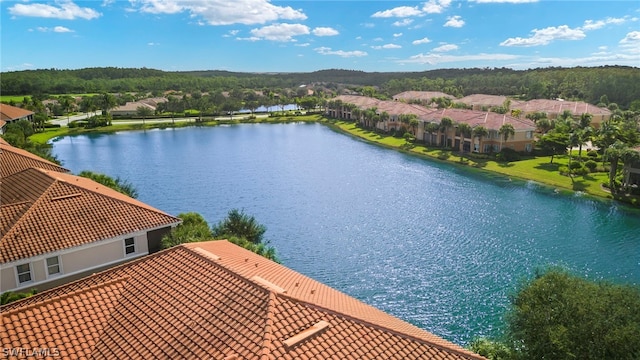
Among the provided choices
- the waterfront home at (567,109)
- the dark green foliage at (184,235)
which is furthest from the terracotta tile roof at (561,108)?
the dark green foliage at (184,235)

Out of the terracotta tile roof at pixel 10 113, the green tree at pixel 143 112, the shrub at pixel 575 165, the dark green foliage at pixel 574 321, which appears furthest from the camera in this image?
the green tree at pixel 143 112

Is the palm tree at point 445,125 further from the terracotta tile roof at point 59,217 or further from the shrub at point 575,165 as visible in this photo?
the terracotta tile roof at point 59,217

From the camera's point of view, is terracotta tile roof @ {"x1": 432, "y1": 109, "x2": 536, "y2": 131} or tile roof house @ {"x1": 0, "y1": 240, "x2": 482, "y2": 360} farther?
terracotta tile roof @ {"x1": 432, "y1": 109, "x2": 536, "y2": 131}

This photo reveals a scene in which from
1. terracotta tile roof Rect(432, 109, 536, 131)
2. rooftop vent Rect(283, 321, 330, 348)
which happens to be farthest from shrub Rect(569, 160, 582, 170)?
rooftop vent Rect(283, 321, 330, 348)

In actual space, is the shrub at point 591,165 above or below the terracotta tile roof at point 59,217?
below

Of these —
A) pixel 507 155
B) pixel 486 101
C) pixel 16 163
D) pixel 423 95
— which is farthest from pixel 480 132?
pixel 423 95

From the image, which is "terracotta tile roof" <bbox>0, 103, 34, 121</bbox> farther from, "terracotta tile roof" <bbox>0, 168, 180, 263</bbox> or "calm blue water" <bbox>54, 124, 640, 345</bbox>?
"terracotta tile roof" <bbox>0, 168, 180, 263</bbox>

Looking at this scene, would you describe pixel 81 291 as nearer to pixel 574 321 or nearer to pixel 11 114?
pixel 574 321

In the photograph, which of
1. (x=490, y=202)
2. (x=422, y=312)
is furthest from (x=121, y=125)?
(x=422, y=312)
